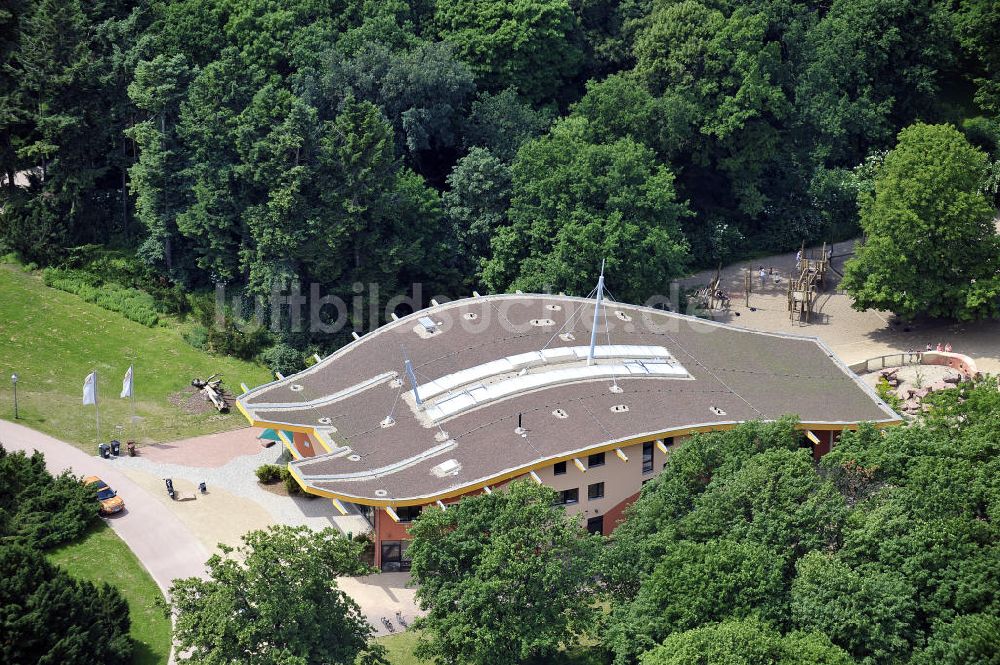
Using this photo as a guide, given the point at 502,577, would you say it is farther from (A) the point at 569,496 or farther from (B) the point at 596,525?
(B) the point at 596,525

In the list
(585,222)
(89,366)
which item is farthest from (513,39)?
(89,366)

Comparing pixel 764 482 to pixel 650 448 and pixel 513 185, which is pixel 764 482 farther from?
pixel 513 185

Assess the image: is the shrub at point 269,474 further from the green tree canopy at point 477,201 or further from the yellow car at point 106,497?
the green tree canopy at point 477,201

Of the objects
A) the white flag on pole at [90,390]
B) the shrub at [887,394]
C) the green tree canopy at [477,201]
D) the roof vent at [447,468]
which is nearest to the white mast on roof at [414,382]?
the roof vent at [447,468]

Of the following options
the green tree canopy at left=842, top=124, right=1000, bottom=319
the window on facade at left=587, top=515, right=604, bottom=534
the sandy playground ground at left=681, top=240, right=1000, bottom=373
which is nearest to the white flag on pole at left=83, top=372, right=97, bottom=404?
the window on facade at left=587, top=515, right=604, bottom=534

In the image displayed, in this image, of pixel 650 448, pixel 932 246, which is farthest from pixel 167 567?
pixel 932 246

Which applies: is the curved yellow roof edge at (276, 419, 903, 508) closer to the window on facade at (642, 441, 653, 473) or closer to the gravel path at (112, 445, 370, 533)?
the window on facade at (642, 441, 653, 473)
